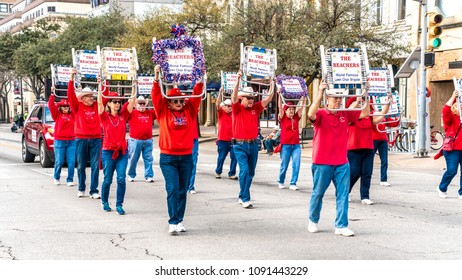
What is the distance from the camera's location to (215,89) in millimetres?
36969

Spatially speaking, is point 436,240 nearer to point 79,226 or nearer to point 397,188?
point 79,226

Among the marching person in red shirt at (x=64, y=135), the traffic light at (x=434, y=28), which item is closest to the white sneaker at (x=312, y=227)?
the marching person in red shirt at (x=64, y=135)

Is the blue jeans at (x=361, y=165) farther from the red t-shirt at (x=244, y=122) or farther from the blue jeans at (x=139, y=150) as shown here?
the blue jeans at (x=139, y=150)

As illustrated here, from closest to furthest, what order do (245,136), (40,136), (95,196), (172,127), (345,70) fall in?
1. (172,127)
2. (345,70)
3. (245,136)
4. (95,196)
5. (40,136)

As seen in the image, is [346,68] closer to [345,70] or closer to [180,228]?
[345,70]

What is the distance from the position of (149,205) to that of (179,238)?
3.02m

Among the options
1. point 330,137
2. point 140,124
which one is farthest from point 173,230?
point 140,124

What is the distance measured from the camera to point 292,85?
50.7ft

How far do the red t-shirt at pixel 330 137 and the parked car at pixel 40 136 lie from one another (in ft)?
36.3

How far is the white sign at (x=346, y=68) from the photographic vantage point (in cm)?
879

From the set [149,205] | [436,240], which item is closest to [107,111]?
[149,205]

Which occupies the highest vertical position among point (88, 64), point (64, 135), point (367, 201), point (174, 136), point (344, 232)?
point (88, 64)

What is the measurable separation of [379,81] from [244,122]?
3.95 metres

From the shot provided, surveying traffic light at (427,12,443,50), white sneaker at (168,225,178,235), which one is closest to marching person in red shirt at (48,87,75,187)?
white sneaker at (168,225,178,235)
